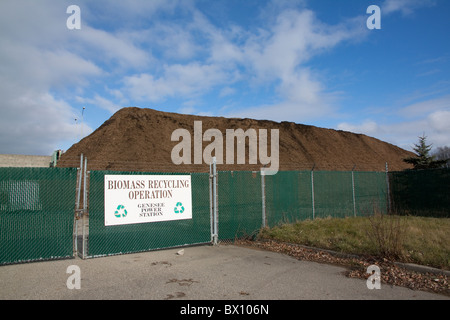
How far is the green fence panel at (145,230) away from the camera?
23.8 feet

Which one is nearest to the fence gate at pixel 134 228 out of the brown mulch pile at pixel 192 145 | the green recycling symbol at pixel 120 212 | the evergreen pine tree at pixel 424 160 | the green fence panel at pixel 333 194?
the green recycling symbol at pixel 120 212

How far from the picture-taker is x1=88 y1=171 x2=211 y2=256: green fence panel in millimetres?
7262

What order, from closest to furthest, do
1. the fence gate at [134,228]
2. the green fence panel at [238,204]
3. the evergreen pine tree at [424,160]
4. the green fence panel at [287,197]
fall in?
the fence gate at [134,228] < the green fence panel at [238,204] < the green fence panel at [287,197] < the evergreen pine tree at [424,160]

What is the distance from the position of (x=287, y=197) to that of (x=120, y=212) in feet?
19.2

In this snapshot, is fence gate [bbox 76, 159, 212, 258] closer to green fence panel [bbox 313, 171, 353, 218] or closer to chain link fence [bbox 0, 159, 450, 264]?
chain link fence [bbox 0, 159, 450, 264]

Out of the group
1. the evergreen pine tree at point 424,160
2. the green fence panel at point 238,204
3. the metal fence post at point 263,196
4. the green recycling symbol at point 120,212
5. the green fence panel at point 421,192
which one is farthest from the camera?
the evergreen pine tree at point 424,160

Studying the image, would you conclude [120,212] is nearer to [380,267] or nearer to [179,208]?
[179,208]

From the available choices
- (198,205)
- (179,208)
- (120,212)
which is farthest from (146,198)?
(198,205)

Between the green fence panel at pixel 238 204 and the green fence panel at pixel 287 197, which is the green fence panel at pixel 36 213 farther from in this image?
the green fence panel at pixel 287 197

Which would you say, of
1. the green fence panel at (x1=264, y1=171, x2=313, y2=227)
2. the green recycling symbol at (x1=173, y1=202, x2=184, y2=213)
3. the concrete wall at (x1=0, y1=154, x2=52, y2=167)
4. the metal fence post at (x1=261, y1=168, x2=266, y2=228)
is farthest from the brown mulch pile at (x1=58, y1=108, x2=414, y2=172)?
the green recycling symbol at (x1=173, y1=202, x2=184, y2=213)

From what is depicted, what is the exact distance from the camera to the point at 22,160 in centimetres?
2877

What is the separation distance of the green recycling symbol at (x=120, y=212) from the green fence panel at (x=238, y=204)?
2.84 m

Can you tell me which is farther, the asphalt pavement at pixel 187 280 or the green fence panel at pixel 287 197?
the green fence panel at pixel 287 197

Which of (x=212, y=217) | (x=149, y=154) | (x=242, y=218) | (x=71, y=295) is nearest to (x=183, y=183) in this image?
(x=212, y=217)
